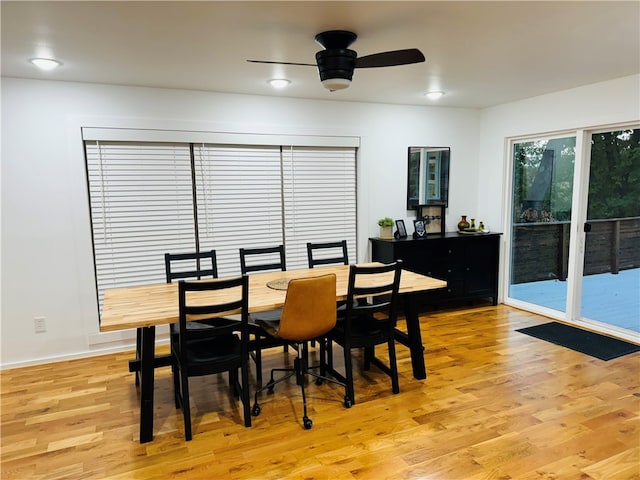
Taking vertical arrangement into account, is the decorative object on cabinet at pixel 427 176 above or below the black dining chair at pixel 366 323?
above

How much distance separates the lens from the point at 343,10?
7.47ft

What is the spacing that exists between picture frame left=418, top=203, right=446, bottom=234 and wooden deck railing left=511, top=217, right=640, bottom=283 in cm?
92

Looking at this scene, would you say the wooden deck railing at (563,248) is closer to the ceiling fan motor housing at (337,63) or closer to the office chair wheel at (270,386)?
the ceiling fan motor housing at (337,63)

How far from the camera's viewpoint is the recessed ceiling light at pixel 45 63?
3021 mm

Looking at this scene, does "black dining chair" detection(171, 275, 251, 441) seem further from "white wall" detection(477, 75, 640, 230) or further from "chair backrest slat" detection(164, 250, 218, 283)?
"white wall" detection(477, 75, 640, 230)

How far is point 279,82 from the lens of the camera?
148 inches

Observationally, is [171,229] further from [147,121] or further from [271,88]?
[271,88]

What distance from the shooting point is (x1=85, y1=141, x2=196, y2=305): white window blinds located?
12.7 ft

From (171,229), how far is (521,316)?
13.0ft

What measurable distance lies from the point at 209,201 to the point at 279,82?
1.37 m

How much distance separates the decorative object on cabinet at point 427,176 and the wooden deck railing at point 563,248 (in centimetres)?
105

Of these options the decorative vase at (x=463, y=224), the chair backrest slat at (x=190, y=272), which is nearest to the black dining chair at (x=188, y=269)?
the chair backrest slat at (x=190, y=272)

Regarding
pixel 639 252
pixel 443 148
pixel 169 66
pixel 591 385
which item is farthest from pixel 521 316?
pixel 169 66

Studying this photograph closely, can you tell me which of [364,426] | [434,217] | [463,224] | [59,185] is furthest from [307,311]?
[463,224]
